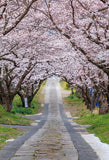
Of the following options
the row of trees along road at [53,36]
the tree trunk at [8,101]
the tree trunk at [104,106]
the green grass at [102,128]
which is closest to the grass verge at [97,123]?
the green grass at [102,128]

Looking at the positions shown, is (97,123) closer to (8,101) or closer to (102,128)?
(102,128)

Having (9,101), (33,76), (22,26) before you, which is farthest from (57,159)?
(33,76)

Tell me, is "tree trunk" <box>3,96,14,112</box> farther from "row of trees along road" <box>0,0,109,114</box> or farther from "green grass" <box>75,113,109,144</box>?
"green grass" <box>75,113,109,144</box>

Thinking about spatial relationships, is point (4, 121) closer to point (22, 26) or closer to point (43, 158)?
point (22, 26)

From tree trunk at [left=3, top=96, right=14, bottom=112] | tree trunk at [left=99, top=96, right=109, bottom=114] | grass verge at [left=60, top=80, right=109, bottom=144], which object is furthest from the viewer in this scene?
tree trunk at [left=99, top=96, right=109, bottom=114]

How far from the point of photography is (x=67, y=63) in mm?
32250

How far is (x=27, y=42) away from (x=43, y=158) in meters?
13.4

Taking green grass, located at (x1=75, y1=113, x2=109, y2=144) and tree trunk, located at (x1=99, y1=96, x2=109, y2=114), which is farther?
tree trunk, located at (x1=99, y1=96, x2=109, y2=114)

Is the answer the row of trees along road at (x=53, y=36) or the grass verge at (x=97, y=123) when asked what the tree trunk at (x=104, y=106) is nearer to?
the row of trees along road at (x=53, y=36)

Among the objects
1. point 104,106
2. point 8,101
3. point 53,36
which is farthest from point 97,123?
point 53,36

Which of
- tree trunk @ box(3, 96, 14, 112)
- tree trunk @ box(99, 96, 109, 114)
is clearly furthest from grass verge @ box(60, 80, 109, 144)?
tree trunk @ box(3, 96, 14, 112)

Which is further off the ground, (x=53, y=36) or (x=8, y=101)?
(x=53, y=36)

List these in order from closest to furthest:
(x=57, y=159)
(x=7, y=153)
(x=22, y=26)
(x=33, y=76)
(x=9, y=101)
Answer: (x=57, y=159), (x=7, y=153), (x=22, y=26), (x=9, y=101), (x=33, y=76)

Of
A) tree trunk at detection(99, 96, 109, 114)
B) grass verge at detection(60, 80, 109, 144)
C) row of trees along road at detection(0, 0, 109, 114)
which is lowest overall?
grass verge at detection(60, 80, 109, 144)
